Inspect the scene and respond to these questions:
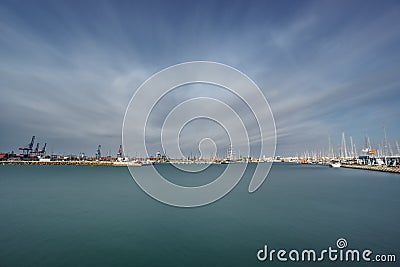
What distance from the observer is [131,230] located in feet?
47.5

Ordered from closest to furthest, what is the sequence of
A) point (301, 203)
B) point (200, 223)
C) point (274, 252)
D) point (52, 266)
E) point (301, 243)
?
point (52, 266)
point (274, 252)
point (301, 243)
point (200, 223)
point (301, 203)

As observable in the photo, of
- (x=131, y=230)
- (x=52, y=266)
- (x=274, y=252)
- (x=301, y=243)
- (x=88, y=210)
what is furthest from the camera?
(x=88, y=210)

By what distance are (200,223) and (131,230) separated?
529 cm

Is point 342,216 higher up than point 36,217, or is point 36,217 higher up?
point 342,216

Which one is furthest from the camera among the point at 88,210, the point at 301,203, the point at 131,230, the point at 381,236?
the point at 301,203

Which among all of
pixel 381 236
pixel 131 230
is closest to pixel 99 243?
pixel 131 230

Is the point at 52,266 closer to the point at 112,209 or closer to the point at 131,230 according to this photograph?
A: the point at 131,230

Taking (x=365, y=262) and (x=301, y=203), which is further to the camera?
(x=301, y=203)

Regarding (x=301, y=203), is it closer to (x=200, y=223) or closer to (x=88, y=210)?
(x=200, y=223)

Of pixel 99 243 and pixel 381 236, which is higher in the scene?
pixel 381 236

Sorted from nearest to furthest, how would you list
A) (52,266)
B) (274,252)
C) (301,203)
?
(52,266)
(274,252)
(301,203)

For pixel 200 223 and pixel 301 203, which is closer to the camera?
pixel 200 223

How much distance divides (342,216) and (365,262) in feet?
31.1

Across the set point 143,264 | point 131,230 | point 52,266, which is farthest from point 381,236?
point 52,266
